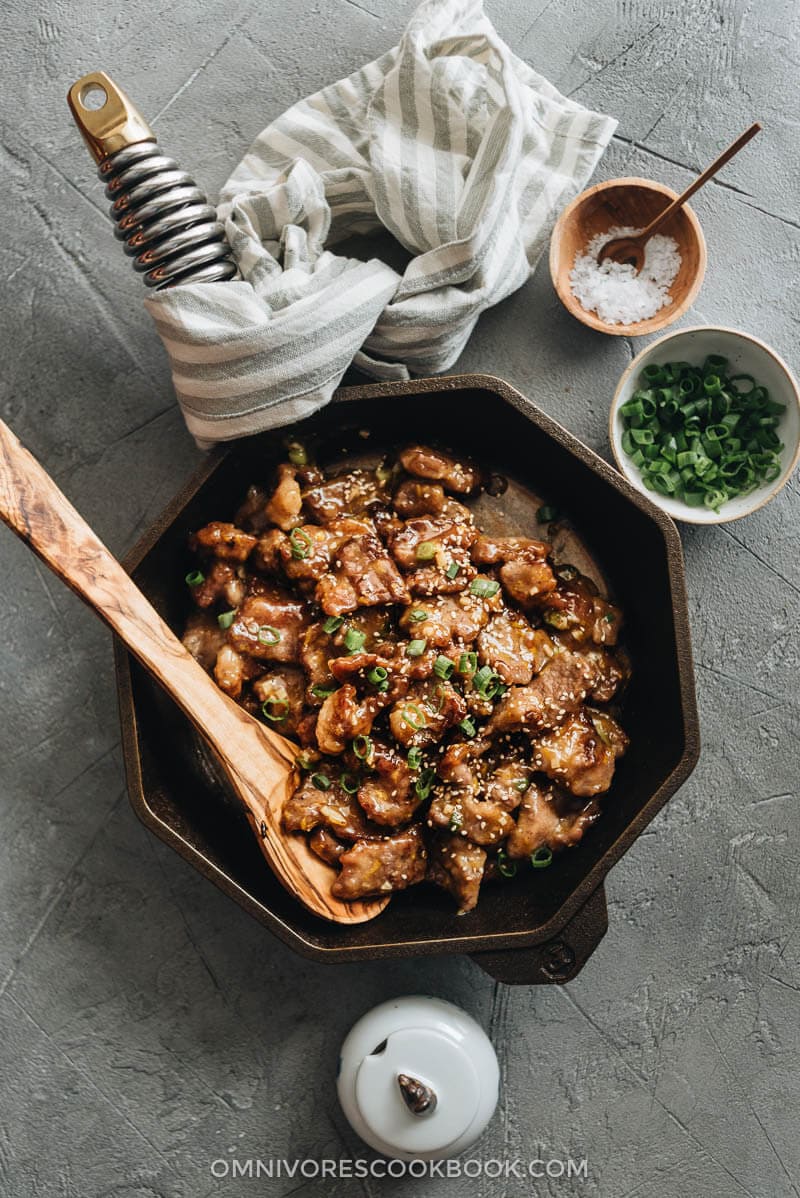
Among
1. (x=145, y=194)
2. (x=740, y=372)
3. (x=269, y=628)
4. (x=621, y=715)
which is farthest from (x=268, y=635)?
(x=740, y=372)

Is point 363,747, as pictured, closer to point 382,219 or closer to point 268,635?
point 268,635

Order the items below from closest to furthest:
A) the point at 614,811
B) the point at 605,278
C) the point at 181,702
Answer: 1. the point at 181,702
2. the point at 614,811
3. the point at 605,278

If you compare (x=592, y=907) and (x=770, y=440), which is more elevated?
(x=770, y=440)

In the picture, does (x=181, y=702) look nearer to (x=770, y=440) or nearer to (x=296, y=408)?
(x=296, y=408)

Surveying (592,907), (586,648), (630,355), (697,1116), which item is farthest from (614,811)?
(630,355)

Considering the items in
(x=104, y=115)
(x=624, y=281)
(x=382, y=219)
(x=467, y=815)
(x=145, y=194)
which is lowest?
(x=467, y=815)

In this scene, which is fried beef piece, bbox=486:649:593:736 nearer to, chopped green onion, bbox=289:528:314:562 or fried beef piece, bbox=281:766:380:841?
fried beef piece, bbox=281:766:380:841

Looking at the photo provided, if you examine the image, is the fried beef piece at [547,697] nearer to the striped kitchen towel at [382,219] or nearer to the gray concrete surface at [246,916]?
the gray concrete surface at [246,916]
